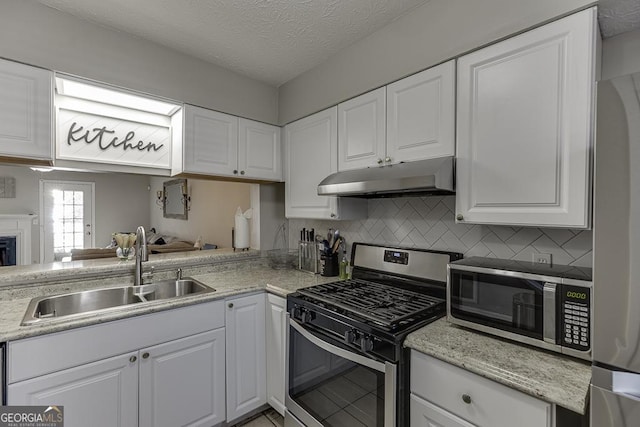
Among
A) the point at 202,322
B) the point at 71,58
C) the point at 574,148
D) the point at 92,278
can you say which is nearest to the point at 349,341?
the point at 202,322

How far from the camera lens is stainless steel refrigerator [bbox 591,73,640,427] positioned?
72cm

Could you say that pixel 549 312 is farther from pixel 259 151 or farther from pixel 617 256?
pixel 259 151

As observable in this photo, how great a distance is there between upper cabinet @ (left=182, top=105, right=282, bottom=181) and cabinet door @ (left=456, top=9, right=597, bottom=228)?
149 centimetres

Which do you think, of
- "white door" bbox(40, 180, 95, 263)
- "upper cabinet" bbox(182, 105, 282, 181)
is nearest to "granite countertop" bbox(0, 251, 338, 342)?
"upper cabinet" bbox(182, 105, 282, 181)

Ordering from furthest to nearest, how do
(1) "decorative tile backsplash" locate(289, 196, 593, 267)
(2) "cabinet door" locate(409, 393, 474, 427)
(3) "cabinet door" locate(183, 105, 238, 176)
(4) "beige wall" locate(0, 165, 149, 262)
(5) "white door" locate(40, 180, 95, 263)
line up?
1. (5) "white door" locate(40, 180, 95, 263)
2. (4) "beige wall" locate(0, 165, 149, 262)
3. (3) "cabinet door" locate(183, 105, 238, 176)
4. (1) "decorative tile backsplash" locate(289, 196, 593, 267)
5. (2) "cabinet door" locate(409, 393, 474, 427)

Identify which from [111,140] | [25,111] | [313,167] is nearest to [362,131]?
[313,167]

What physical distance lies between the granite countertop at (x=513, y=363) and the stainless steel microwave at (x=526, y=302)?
1.6 inches

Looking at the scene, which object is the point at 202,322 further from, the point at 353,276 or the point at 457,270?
the point at 457,270

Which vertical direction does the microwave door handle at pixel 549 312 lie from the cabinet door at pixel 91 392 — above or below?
above

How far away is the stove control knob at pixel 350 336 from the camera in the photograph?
4.44 feet

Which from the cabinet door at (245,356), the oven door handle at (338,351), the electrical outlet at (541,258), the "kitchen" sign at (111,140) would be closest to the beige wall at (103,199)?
the "kitchen" sign at (111,140)

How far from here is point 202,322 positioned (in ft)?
5.74

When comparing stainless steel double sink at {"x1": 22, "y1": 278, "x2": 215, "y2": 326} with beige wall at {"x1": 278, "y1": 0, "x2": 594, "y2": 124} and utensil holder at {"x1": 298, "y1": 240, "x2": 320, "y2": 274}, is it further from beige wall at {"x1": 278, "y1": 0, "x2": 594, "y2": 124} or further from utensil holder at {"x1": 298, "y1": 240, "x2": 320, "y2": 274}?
beige wall at {"x1": 278, "y1": 0, "x2": 594, "y2": 124}

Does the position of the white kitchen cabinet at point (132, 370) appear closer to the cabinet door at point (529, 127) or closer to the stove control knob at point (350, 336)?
the stove control knob at point (350, 336)
